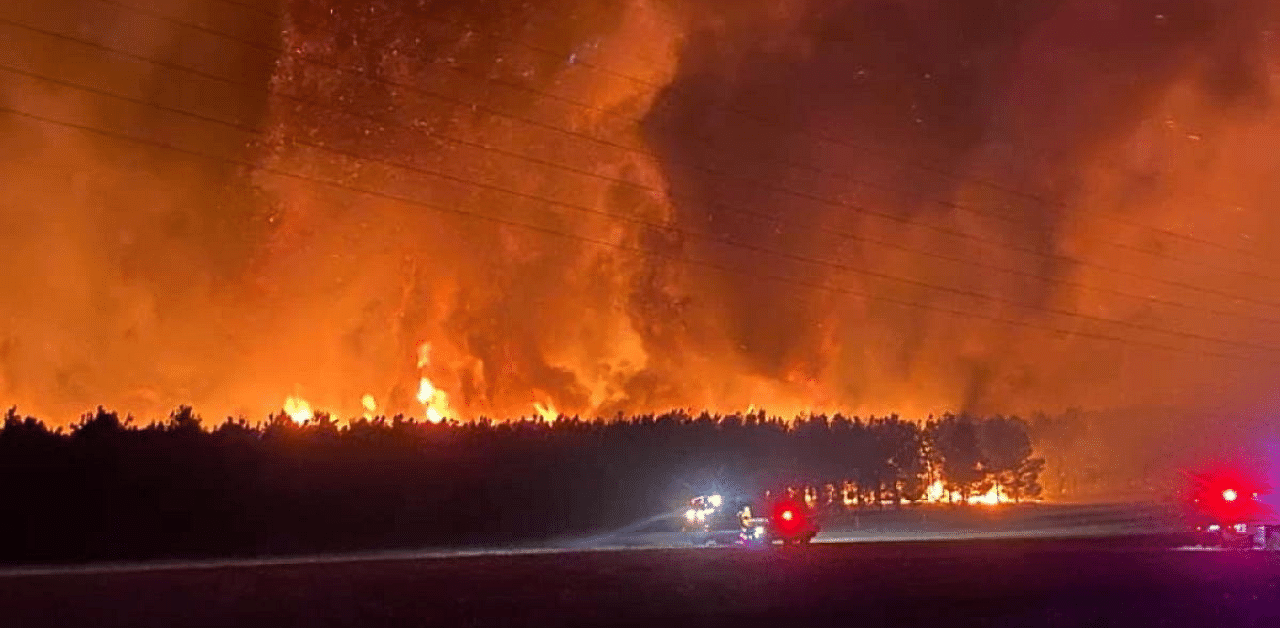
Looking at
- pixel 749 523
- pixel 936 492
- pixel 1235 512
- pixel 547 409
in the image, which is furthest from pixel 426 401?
pixel 1235 512

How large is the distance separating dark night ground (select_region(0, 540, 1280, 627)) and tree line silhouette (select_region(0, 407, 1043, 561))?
36.9 feet

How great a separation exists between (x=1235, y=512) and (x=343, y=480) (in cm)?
2308

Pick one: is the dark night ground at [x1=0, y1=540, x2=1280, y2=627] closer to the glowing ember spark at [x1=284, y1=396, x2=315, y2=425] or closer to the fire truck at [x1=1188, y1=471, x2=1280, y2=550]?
the fire truck at [x1=1188, y1=471, x2=1280, y2=550]

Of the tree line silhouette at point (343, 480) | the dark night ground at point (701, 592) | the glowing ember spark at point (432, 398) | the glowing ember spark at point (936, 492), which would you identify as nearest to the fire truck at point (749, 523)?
the tree line silhouette at point (343, 480)

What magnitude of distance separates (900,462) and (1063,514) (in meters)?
12.4

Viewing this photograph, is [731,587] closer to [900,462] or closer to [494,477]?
[494,477]

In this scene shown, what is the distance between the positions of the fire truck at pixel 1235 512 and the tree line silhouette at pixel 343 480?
10.4m

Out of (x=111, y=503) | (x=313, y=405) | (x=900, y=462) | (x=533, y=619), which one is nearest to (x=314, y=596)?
(x=533, y=619)

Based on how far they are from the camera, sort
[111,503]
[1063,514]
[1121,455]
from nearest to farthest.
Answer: [111,503], [1063,514], [1121,455]

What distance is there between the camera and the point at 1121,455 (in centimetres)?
7481

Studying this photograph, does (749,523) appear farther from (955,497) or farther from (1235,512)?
(955,497)

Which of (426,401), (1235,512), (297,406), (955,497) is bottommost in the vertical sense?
(1235,512)

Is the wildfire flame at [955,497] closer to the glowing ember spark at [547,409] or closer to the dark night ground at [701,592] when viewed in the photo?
the glowing ember spark at [547,409]

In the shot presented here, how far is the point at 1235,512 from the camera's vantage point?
100.0 feet
